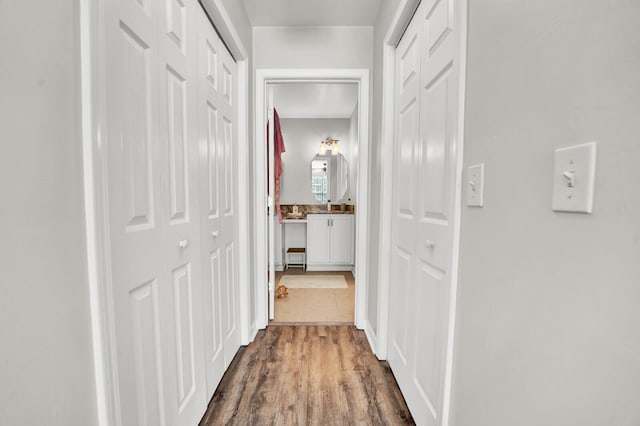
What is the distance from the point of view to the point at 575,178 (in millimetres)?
464

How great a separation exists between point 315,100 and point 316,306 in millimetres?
2778

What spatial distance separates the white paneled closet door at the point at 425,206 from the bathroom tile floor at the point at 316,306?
3.08 ft

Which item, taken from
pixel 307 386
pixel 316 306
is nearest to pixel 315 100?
pixel 316 306

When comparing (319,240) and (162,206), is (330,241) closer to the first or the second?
(319,240)

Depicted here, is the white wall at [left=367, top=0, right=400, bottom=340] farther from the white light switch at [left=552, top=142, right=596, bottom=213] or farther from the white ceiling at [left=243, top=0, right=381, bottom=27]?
the white light switch at [left=552, top=142, right=596, bottom=213]

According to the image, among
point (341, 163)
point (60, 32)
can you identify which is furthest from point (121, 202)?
point (341, 163)

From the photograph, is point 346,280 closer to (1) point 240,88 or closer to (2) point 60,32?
(1) point 240,88

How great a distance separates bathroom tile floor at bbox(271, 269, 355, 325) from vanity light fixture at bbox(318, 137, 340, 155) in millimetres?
2333

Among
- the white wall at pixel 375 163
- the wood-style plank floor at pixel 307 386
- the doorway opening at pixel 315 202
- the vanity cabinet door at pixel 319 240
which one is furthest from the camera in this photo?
the vanity cabinet door at pixel 319 240

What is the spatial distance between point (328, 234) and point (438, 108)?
3.14 meters

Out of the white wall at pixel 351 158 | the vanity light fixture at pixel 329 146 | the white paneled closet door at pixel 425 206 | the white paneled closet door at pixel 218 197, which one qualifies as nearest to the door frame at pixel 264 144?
→ the white paneled closet door at pixel 218 197

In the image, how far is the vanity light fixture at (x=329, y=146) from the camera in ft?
15.2

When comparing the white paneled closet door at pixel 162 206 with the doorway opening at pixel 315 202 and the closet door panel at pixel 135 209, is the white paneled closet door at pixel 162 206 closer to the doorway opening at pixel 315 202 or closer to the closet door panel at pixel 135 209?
the closet door panel at pixel 135 209

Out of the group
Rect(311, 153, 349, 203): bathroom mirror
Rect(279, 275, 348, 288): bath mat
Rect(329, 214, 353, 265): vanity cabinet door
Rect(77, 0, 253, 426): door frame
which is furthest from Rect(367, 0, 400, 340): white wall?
Rect(311, 153, 349, 203): bathroom mirror
